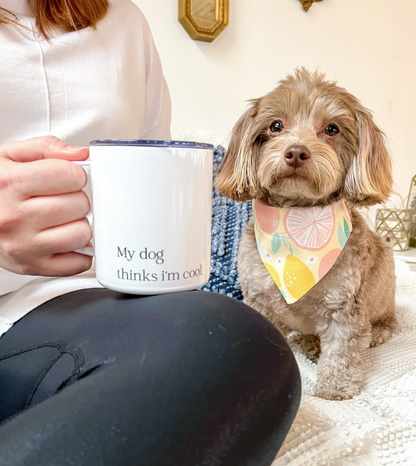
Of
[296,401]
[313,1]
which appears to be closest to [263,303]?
[296,401]

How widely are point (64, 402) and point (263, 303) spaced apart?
2.47ft

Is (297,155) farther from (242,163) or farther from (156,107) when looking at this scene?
(156,107)

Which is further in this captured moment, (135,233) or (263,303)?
(263,303)

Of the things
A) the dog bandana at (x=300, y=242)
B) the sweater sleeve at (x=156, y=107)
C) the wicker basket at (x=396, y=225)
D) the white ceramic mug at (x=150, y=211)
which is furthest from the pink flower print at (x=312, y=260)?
the wicker basket at (x=396, y=225)

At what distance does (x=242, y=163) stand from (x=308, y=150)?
0.19 m

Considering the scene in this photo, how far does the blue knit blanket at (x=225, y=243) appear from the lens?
1.30 meters

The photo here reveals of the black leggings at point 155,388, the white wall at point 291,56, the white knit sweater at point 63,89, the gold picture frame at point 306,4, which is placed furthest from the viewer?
the gold picture frame at point 306,4

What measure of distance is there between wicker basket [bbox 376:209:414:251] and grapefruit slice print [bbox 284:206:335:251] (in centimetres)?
149

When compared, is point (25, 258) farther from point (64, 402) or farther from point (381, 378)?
point (381, 378)

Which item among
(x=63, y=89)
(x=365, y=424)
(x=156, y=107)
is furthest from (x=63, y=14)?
(x=365, y=424)

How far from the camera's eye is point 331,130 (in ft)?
3.35

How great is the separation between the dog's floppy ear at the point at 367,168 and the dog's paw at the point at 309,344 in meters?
0.43

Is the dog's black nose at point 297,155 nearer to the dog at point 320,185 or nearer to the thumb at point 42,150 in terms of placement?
the dog at point 320,185

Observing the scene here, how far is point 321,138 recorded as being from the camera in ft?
3.27
